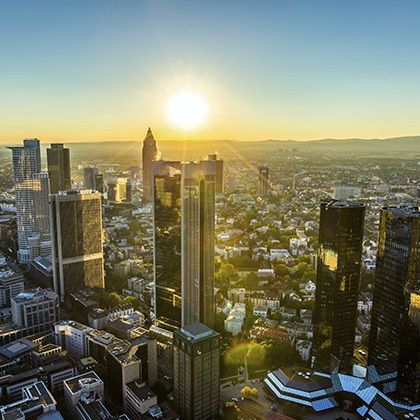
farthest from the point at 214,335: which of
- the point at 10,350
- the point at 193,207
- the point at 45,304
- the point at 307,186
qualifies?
the point at 307,186

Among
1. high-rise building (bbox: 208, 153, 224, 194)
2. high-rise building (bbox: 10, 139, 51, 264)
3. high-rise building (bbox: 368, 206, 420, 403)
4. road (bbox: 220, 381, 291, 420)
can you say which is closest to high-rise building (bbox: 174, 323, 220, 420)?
road (bbox: 220, 381, 291, 420)

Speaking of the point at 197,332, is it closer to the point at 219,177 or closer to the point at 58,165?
the point at 58,165

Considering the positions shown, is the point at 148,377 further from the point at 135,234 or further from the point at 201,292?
the point at 135,234

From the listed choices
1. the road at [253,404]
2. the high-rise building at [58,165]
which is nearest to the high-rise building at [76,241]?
the road at [253,404]

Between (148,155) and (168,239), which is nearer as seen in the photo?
(168,239)

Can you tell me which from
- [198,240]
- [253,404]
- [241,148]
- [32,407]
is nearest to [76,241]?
[198,240]

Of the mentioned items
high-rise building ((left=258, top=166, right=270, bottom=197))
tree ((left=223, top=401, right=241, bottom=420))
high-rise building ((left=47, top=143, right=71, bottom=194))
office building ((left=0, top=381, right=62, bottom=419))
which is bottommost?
tree ((left=223, top=401, right=241, bottom=420))

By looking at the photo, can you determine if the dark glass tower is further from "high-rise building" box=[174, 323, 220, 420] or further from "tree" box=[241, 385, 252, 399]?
"high-rise building" box=[174, 323, 220, 420]
